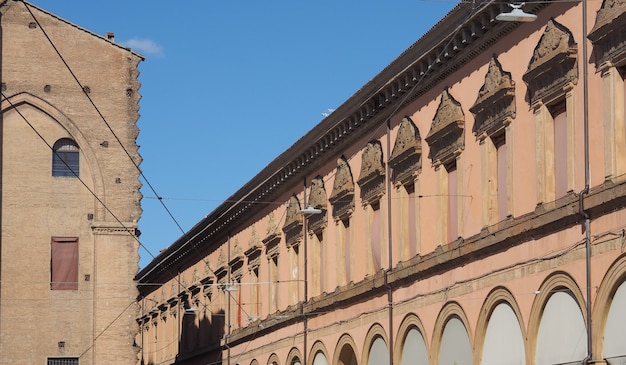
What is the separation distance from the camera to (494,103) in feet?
79.2

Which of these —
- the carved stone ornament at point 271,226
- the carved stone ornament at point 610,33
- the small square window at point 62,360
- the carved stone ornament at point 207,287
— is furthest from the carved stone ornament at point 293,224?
the carved stone ornament at point 610,33

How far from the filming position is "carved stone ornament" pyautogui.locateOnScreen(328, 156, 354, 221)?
32.6m

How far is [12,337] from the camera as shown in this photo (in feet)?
162

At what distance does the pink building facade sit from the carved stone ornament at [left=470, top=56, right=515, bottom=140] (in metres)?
0.04

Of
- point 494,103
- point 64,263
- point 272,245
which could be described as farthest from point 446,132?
point 64,263

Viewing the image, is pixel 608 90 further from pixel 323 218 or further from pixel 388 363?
pixel 323 218

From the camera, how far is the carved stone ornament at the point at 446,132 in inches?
1016

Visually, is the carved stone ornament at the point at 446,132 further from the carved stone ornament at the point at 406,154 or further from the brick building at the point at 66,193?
the brick building at the point at 66,193

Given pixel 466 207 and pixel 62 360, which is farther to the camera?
pixel 62 360

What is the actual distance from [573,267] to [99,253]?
31.9m

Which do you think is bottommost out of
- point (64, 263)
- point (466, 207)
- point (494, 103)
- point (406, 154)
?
point (466, 207)

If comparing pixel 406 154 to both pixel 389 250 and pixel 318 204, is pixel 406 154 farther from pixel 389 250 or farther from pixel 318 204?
pixel 318 204

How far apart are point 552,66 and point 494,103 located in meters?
2.51

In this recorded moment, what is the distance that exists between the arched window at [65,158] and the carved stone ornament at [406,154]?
23.4 m
